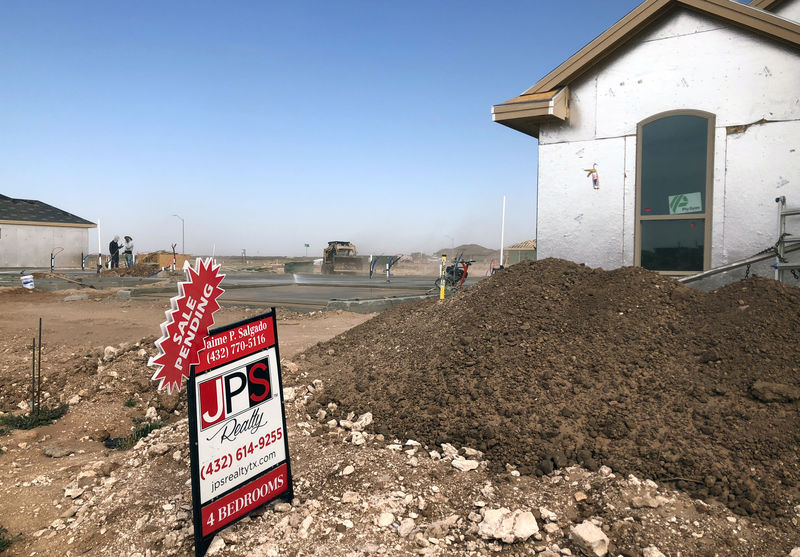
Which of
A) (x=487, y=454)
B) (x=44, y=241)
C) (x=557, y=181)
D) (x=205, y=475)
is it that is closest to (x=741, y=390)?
(x=487, y=454)

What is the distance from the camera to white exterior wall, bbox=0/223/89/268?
39.2 m

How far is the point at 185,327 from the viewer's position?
324 cm

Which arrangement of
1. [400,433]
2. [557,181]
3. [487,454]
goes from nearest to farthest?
1. [487,454]
2. [400,433]
3. [557,181]

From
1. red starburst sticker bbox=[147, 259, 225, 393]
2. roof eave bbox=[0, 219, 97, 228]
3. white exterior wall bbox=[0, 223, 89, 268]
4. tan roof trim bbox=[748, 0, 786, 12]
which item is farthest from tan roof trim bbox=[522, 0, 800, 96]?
white exterior wall bbox=[0, 223, 89, 268]

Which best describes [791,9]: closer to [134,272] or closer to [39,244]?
[134,272]

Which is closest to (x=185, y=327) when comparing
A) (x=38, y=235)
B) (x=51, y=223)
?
(x=38, y=235)

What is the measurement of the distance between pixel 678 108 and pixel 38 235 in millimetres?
45010

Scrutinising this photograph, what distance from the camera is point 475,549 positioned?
3199mm

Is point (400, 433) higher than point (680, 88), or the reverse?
point (680, 88)

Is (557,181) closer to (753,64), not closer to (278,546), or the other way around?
(753,64)

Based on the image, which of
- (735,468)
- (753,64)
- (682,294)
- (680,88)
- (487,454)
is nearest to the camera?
(735,468)

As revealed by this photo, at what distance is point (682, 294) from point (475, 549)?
4076 mm

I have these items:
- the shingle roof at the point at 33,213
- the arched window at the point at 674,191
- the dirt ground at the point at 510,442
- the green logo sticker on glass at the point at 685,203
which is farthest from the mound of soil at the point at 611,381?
the shingle roof at the point at 33,213

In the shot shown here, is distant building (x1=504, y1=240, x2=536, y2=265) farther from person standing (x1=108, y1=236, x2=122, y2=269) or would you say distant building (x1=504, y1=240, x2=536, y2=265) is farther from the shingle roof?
the shingle roof
